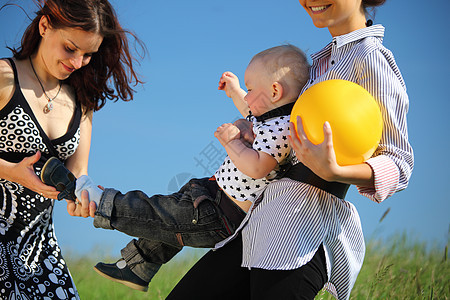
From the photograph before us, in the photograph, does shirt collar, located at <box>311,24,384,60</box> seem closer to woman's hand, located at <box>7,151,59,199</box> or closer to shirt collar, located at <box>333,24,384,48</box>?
shirt collar, located at <box>333,24,384,48</box>

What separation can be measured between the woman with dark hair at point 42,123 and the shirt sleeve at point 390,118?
76.1 inches

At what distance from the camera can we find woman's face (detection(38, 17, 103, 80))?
128 inches

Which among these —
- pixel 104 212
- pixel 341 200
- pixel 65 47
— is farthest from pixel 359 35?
pixel 65 47

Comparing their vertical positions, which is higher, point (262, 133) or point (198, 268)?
point (262, 133)

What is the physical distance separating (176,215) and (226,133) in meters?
0.55

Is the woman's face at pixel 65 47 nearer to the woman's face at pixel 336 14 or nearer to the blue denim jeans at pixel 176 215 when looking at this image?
the blue denim jeans at pixel 176 215

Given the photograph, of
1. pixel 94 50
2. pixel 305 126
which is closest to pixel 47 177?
pixel 94 50

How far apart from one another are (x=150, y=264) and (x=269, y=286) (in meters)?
1.00

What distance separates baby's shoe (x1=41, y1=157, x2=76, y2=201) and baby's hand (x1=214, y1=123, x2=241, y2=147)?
3.18ft

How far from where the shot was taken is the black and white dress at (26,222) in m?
3.25

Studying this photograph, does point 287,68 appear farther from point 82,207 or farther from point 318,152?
point 82,207

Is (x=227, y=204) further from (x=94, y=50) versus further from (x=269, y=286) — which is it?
(x=94, y=50)

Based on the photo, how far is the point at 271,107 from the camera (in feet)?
7.74

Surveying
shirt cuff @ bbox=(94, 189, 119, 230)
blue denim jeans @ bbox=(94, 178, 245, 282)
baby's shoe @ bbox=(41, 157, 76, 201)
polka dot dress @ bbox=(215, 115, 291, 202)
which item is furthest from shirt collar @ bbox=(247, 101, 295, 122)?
baby's shoe @ bbox=(41, 157, 76, 201)
